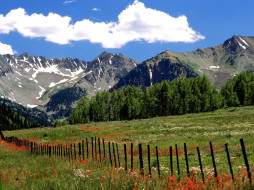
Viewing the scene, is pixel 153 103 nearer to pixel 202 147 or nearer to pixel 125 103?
pixel 125 103

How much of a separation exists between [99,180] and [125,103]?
96838 millimetres

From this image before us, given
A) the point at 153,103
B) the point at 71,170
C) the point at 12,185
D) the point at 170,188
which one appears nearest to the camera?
the point at 170,188

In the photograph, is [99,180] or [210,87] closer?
[99,180]

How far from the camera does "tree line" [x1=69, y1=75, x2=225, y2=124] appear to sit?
9225 centimetres

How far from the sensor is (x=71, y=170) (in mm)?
12180

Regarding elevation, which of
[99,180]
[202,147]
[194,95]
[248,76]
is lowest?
[202,147]

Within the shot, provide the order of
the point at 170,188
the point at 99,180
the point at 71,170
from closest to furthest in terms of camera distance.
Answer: the point at 170,188 < the point at 99,180 < the point at 71,170

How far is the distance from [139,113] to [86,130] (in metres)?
60.3

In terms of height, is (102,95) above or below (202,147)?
above

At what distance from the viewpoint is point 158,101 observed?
98.6 meters

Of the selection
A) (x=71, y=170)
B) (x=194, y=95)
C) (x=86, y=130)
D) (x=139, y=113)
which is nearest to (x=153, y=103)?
(x=139, y=113)

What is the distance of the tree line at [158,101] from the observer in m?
92.2

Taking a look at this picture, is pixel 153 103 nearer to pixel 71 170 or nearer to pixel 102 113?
pixel 102 113

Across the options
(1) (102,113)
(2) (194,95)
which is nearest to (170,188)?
(2) (194,95)
